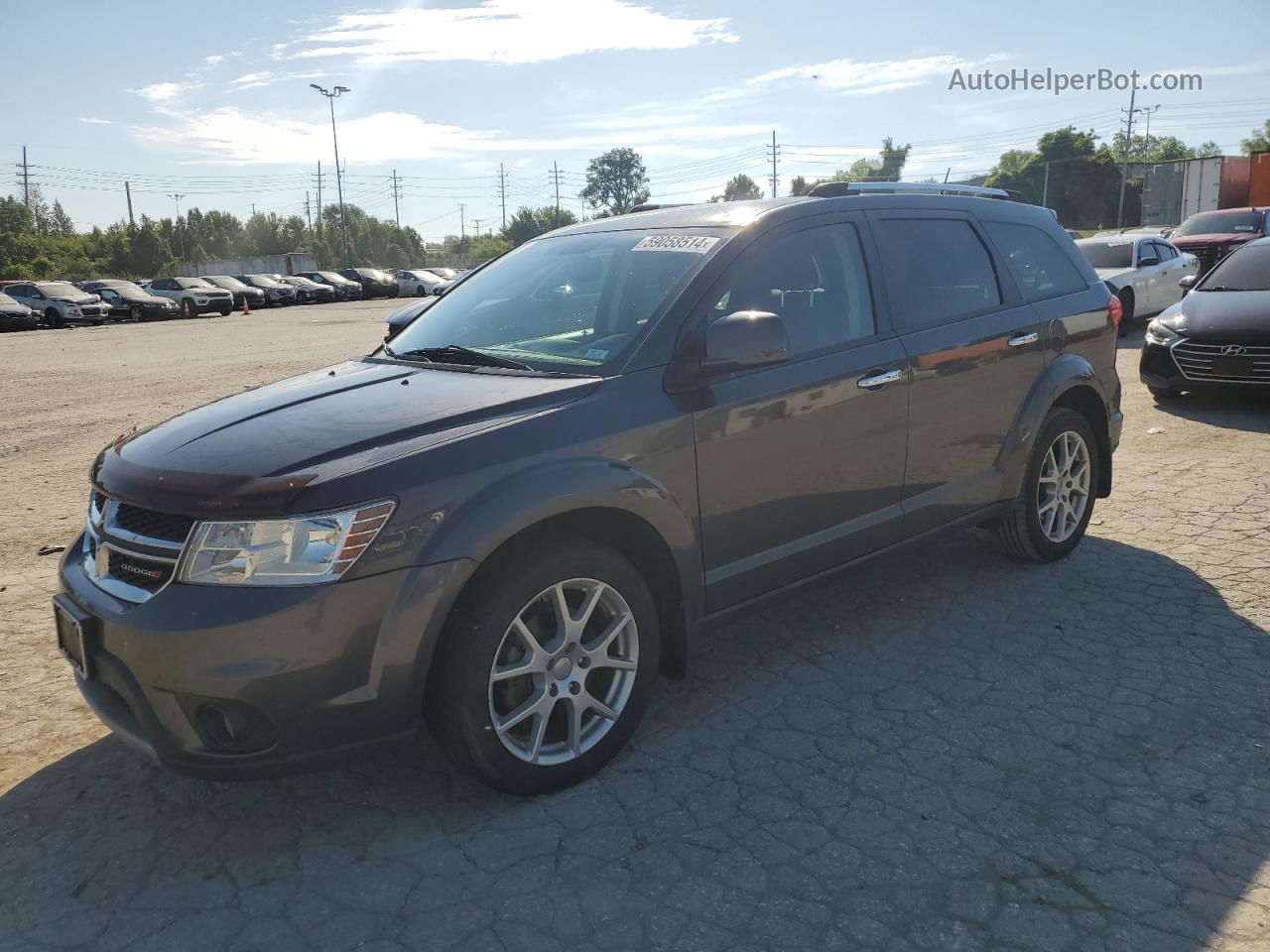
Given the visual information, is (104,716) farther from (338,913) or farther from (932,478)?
(932,478)

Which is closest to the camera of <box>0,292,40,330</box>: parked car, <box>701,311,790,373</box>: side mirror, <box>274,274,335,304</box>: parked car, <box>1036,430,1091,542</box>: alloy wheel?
<box>701,311,790,373</box>: side mirror

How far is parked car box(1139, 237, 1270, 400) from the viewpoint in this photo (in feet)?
27.3

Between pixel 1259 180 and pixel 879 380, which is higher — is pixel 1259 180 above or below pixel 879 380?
above

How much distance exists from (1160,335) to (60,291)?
33.4 meters

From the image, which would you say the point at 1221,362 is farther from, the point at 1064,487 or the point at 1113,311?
the point at 1064,487

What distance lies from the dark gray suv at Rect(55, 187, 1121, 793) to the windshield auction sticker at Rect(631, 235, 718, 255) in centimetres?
2

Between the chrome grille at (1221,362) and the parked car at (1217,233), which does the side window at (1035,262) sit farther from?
the parked car at (1217,233)

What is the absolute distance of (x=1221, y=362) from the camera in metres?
8.48

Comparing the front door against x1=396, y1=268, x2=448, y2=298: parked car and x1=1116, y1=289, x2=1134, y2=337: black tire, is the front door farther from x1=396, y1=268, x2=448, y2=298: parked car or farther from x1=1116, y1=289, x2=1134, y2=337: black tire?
x1=396, y1=268, x2=448, y2=298: parked car

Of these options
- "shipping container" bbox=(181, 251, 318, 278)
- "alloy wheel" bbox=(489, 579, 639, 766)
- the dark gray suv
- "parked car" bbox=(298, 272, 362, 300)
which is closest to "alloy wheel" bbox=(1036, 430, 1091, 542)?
the dark gray suv

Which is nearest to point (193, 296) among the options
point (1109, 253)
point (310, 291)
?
point (310, 291)

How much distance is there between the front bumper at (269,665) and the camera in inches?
98.9

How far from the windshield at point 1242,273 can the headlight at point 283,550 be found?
30.8 feet

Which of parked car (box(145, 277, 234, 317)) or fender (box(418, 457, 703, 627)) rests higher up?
parked car (box(145, 277, 234, 317))
